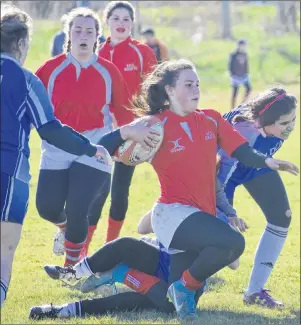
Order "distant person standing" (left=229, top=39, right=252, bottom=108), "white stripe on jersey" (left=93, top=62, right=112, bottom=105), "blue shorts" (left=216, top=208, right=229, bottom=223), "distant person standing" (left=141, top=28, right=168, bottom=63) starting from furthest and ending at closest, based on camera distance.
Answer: "distant person standing" (left=229, top=39, right=252, bottom=108) < "distant person standing" (left=141, top=28, right=168, bottom=63) < "white stripe on jersey" (left=93, top=62, right=112, bottom=105) < "blue shorts" (left=216, top=208, right=229, bottom=223)

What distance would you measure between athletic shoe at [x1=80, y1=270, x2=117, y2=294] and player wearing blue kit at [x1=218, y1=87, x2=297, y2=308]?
1.13 m

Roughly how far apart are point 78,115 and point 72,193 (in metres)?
0.66

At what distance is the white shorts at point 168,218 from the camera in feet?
20.5

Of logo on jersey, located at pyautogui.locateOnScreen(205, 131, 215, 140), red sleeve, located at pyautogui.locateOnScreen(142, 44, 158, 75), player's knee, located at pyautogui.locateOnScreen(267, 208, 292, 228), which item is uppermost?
red sleeve, located at pyautogui.locateOnScreen(142, 44, 158, 75)

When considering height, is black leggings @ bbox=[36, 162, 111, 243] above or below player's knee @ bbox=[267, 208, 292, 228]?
above

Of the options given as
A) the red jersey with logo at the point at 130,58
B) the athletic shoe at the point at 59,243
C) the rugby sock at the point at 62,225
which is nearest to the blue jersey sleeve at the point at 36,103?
the rugby sock at the point at 62,225

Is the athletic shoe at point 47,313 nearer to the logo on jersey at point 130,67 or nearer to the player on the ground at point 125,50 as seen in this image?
the player on the ground at point 125,50

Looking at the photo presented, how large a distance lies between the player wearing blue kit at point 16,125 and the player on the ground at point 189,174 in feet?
3.21

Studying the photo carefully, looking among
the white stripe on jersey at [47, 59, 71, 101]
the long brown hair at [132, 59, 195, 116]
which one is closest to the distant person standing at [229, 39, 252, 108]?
the white stripe on jersey at [47, 59, 71, 101]

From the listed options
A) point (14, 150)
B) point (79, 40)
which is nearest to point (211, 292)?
point (79, 40)

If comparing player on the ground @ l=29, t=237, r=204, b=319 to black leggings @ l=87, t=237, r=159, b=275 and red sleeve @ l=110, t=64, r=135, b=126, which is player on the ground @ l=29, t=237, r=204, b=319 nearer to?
black leggings @ l=87, t=237, r=159, b=275

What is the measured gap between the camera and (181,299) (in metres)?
6.24

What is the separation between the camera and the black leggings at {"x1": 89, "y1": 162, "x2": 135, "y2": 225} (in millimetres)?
8609

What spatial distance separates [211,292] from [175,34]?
1452 inches
